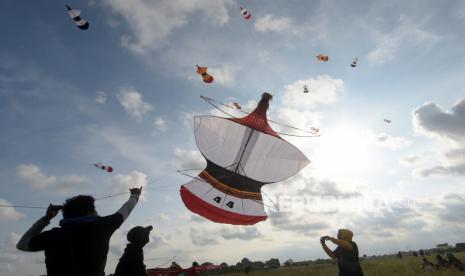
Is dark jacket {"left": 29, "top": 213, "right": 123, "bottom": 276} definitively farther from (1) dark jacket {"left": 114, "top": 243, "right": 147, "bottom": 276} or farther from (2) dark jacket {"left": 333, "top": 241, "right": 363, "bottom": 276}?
(2) dark jacket {"left": 333, "top": 241, "right": 363, "bottom": 276}

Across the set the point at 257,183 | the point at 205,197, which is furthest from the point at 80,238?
the point at 257,183

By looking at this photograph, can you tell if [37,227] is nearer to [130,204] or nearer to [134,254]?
[130,204]

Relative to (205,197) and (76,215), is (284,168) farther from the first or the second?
(76,215)

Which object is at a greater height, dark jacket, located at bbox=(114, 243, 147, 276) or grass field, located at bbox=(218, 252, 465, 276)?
dark jacket, located at bbox=(114, 243, 147, 276)

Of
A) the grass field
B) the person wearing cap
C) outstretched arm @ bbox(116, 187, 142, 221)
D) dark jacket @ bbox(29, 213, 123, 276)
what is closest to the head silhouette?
dark jacket @ bbox(29, 213, 123, 276)

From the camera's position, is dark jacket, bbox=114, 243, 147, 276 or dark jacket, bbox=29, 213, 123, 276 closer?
dark jacket, bbox=29, 213, 123, 276

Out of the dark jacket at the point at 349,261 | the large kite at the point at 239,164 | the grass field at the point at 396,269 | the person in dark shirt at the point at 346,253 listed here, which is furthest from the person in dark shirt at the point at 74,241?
the grass field at the point at 396,269

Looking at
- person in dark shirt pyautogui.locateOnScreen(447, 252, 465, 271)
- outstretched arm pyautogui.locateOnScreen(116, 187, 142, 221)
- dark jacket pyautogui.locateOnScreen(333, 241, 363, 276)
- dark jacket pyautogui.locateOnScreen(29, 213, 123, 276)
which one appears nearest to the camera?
dark jacket pyautogui.locateOnScreen(29, 213, 123, 276)

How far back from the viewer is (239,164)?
2050 centimetres

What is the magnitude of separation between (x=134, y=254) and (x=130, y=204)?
0.87m

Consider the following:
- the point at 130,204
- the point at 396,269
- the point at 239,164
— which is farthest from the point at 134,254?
the point at 396,269

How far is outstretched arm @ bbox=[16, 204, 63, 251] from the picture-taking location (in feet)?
14.6

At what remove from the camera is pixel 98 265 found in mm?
4441

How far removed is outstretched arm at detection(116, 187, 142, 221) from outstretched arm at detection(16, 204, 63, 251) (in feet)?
2.85
